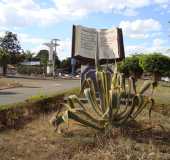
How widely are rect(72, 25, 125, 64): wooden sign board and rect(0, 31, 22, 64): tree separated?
63988 mm

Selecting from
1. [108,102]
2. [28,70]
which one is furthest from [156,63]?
[28,70]

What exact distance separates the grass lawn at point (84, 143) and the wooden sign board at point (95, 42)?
3001 millimetres

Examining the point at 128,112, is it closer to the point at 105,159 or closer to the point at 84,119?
the point at 84,119

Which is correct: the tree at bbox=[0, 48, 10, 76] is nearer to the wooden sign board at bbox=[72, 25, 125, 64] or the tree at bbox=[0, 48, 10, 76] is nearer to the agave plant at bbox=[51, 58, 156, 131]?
the wooden sign board at bbox=[72, 25, 125, 64]

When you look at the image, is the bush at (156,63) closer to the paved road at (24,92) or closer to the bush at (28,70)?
the paved road at (24,92)

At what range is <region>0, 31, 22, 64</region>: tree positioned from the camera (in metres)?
75.2

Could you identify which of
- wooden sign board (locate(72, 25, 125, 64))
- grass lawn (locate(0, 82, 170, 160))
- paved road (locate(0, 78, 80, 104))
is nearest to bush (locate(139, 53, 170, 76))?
paved road (locate(0, 78, 80, 104))

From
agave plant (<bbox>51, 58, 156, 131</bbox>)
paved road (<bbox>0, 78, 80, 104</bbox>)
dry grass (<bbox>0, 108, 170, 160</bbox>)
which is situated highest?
agave plant (<bbox>51, 58, 156, 131</bbox>)

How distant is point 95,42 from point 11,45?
6527 cm

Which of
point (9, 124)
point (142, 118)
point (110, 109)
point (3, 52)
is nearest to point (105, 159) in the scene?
point (110, 109)

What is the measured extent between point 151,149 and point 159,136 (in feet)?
4.38

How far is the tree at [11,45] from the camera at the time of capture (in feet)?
247

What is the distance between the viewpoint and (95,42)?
11.7m

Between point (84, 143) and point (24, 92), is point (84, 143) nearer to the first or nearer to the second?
point (84, 143)
